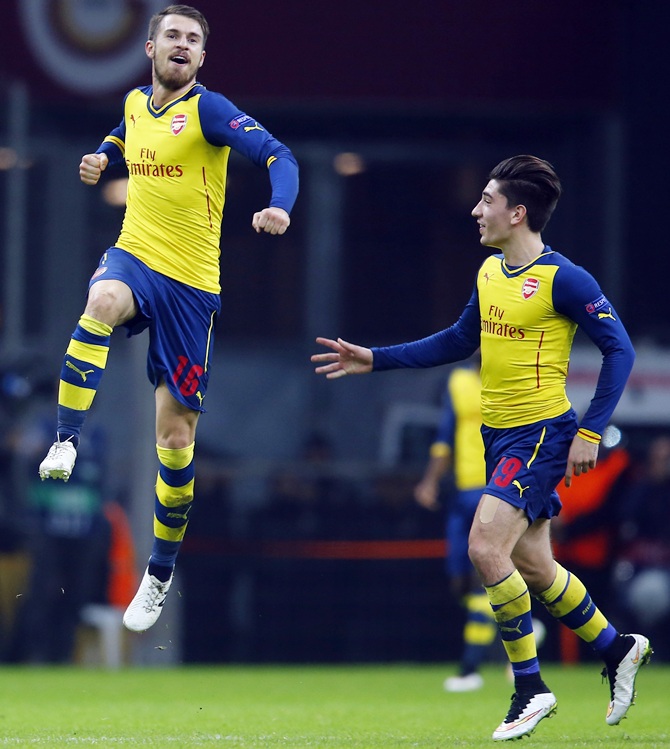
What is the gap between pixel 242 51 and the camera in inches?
640

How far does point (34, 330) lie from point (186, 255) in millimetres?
10669

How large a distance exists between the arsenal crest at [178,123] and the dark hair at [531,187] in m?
1.44

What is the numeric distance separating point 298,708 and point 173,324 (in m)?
2.87

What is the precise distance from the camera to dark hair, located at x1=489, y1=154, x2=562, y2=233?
7234mm

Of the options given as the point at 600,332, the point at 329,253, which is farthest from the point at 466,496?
the point at 329,253

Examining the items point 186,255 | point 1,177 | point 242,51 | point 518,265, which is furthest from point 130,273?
point 1,177

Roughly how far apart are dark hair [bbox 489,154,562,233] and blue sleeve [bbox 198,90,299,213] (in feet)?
3.07

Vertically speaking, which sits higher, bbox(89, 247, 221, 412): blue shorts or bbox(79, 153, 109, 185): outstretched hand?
bbox(79, 153, 109, 185): outstretched hand

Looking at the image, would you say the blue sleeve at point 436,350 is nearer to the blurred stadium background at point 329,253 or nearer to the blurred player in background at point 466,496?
the blurred player in background at point 466,496

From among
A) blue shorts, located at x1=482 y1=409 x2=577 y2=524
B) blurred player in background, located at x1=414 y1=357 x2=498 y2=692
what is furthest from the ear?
blurred player in background, located at x1=414 y1=357 x2=498 y2=692

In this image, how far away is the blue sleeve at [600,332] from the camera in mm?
7008

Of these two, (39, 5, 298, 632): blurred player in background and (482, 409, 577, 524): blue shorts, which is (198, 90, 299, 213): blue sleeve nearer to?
(39, 5, 298, 632): blurred player in background

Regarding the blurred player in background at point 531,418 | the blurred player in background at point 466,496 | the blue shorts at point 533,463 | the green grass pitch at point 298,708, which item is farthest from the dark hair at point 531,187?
the blurred player in background at point 466,496

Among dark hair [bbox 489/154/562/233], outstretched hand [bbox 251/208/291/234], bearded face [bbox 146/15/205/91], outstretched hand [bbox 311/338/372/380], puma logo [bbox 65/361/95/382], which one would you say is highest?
bearded face [bbox 146/15/205/91]
